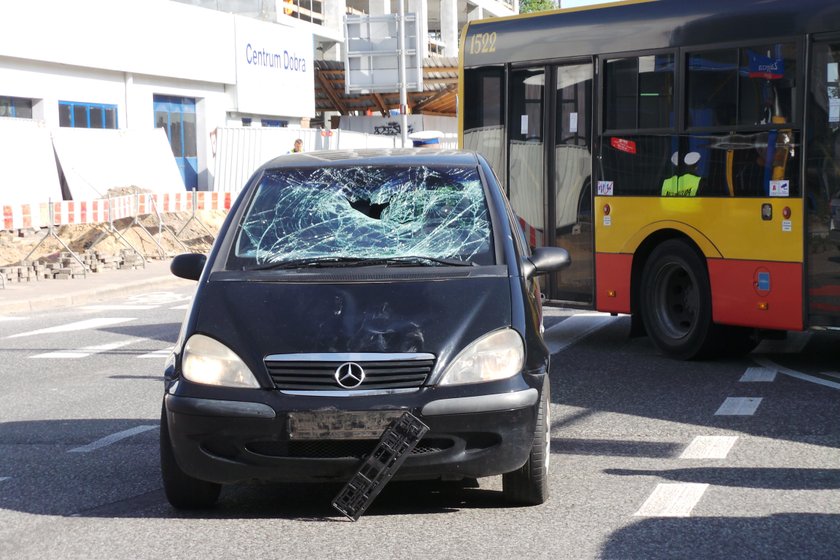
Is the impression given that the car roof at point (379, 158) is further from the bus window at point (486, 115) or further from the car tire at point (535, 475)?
the bus window at point (486, 115)

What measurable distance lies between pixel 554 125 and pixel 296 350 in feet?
23.5

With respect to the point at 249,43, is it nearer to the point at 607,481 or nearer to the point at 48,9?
the point at 48,9

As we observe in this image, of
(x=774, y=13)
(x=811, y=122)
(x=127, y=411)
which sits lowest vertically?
(x=127, y=411)

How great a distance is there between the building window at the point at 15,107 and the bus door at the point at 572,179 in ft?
63.3

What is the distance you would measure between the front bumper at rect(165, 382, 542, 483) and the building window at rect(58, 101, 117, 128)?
26.7m

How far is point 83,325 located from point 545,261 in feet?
32.8

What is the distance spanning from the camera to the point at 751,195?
1051 cm

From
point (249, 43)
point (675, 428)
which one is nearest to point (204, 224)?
point (249, 43)

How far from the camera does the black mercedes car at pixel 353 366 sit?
5652mm

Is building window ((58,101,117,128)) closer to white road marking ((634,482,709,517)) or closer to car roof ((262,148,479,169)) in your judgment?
car roof ((262,148,479,169))

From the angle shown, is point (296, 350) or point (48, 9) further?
point (48, 9)

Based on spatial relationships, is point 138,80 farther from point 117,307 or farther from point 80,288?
point 117,307

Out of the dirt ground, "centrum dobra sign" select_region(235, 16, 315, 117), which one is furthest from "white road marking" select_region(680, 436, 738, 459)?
"centrum dobra sign" select_region(235, 16, 315, 117)

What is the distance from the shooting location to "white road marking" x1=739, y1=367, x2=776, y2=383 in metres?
10.1
